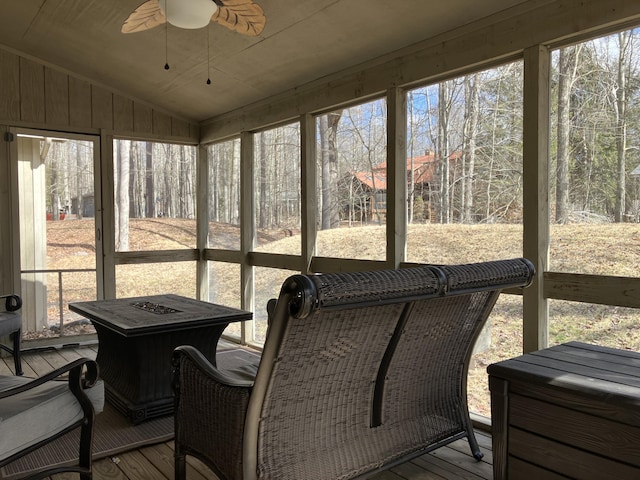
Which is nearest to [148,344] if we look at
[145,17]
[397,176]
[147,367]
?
[147,367]

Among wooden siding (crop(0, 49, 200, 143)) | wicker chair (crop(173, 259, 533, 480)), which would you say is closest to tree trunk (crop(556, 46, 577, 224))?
wicker chair (crop(173, 259, 533, 480))

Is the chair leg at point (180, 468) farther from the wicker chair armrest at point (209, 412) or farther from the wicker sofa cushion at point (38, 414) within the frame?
the wicker sofa cushion at point (38, 414)

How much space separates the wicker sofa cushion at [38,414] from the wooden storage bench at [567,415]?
1.66 metres

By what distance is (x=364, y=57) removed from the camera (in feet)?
11.9

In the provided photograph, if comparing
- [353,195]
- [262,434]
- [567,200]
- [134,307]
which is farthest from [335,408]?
[353,195]

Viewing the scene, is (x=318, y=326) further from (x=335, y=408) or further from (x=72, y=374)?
→ (x=72, y=374)

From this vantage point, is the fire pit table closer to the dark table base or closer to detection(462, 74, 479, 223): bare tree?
the dark table base

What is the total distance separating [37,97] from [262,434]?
4757mm

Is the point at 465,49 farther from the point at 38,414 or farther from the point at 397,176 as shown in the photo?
the point at 38,414

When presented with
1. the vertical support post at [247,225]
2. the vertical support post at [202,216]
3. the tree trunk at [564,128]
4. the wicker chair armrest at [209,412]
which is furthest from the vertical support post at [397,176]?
the vertical support post at [202,216]

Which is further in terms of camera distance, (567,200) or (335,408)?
(567,200)

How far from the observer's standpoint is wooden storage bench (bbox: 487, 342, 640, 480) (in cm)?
165

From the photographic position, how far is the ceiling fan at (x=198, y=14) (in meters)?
2.32

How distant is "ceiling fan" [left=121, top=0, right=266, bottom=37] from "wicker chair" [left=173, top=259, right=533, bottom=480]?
1.56 metres
